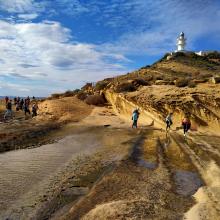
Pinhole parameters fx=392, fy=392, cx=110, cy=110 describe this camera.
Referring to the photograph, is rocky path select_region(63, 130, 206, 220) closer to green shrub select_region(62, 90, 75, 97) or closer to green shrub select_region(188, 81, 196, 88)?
green shrub select_region(188, 81, 196, 88)

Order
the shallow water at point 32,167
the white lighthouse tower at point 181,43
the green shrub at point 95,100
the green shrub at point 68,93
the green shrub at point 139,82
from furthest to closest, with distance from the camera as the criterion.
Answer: the white lighthouse tower at point 181,43
the green shrub at point 68,93
the green shrub at point 95,100
the green shrub at point 139,82
the shallow water at point 32,167

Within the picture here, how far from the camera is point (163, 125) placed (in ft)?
103

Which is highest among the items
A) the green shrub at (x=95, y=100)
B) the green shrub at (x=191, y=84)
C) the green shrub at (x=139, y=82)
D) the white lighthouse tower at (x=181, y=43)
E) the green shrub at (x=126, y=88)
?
the white lighthouse tower at (x=181, y=43)

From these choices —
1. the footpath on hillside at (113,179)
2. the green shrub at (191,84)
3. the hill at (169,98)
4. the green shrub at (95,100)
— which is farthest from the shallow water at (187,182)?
the green shrub at (95,100)

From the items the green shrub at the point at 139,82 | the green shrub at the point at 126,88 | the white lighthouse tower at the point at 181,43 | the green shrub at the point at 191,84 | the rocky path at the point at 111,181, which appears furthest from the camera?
the white lighthouse tower at the point at 181,43

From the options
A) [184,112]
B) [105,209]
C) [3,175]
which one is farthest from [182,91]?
[105,209]

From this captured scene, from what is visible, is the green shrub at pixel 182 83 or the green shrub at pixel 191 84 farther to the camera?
the green shrub at pixel 182 83

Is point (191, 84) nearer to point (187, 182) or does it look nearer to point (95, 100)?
point (95, 100)

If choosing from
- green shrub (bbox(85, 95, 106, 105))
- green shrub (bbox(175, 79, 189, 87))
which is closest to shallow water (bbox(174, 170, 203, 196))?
green shrub (bbox(175, 79, 189, 87))

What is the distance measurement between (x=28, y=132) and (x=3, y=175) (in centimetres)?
1185

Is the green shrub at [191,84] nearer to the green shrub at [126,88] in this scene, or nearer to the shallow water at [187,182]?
the green shrub at [126,88]

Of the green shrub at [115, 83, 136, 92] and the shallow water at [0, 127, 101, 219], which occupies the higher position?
the green shrub at [115, 83, 136, 92]

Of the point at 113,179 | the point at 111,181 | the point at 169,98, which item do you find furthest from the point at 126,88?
the point at 111,181

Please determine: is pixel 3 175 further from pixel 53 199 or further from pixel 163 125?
pixel 163 125
